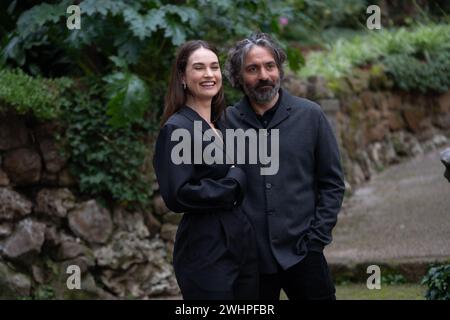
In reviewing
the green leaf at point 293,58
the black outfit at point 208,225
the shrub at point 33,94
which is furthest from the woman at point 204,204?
the green leaf at point 293,58

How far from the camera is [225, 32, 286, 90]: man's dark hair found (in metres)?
3.29

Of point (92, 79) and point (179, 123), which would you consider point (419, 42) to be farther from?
point (179, 123)

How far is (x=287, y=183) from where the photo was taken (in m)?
3.24

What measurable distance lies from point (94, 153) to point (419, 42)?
5.76 metres

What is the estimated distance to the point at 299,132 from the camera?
10.7 feet

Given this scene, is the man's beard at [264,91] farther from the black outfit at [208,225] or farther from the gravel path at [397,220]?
the gravel path at [397,220]

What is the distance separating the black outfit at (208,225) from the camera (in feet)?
9.88

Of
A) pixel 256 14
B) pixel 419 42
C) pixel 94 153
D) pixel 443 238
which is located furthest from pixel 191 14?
pixel 419 42

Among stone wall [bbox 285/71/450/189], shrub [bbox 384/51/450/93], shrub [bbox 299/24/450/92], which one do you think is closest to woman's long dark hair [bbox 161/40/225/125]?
stone wall [bbox 285/71/450/189]

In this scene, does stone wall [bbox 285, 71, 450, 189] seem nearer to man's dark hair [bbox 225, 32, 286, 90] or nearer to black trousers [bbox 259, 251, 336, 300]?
man's dark hair [bbox 225, 32, 286, 90]

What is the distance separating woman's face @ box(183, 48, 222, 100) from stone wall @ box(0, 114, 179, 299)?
336cm

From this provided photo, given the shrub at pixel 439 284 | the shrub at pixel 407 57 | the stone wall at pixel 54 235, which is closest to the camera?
the shrub at pixel 439 284

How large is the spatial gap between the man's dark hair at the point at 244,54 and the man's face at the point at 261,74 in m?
0.02

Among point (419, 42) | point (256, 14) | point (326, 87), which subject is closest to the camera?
point (256, 14)
